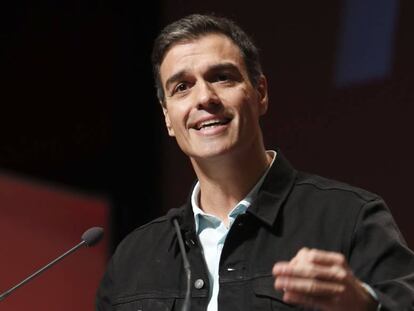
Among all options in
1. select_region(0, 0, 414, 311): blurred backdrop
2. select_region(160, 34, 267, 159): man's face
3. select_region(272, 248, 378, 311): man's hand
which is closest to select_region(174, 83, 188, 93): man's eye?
select_region(160, 34, 267, 159): man's face

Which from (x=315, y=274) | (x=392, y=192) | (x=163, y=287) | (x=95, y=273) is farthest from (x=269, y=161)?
(x=95, y=273)

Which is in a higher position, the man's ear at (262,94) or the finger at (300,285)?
the man's ear at (262,94)

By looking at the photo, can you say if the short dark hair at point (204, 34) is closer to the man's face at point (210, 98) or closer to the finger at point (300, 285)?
the man's face at point (210, 98)

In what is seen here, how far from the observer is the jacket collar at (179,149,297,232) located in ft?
5.40

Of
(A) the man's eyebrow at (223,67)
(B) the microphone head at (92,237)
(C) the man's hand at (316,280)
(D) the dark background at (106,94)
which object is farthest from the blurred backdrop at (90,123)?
(C) the man's hand at (316,280)

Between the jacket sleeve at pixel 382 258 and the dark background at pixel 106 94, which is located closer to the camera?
the jacket sleeve at pixel 382 258

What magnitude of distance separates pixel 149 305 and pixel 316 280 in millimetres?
577

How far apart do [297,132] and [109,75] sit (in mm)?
923

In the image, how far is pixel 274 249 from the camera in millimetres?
1606

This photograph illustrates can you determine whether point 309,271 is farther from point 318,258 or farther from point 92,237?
point 92,237

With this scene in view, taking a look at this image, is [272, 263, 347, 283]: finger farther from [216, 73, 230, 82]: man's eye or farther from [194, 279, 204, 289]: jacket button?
[216, 73, 230, 82]: man's eye

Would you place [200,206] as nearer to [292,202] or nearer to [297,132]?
[292,202]

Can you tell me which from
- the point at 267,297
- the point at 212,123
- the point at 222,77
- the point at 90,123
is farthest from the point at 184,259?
the point at 90,123

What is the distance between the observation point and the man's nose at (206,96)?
1663 mm
